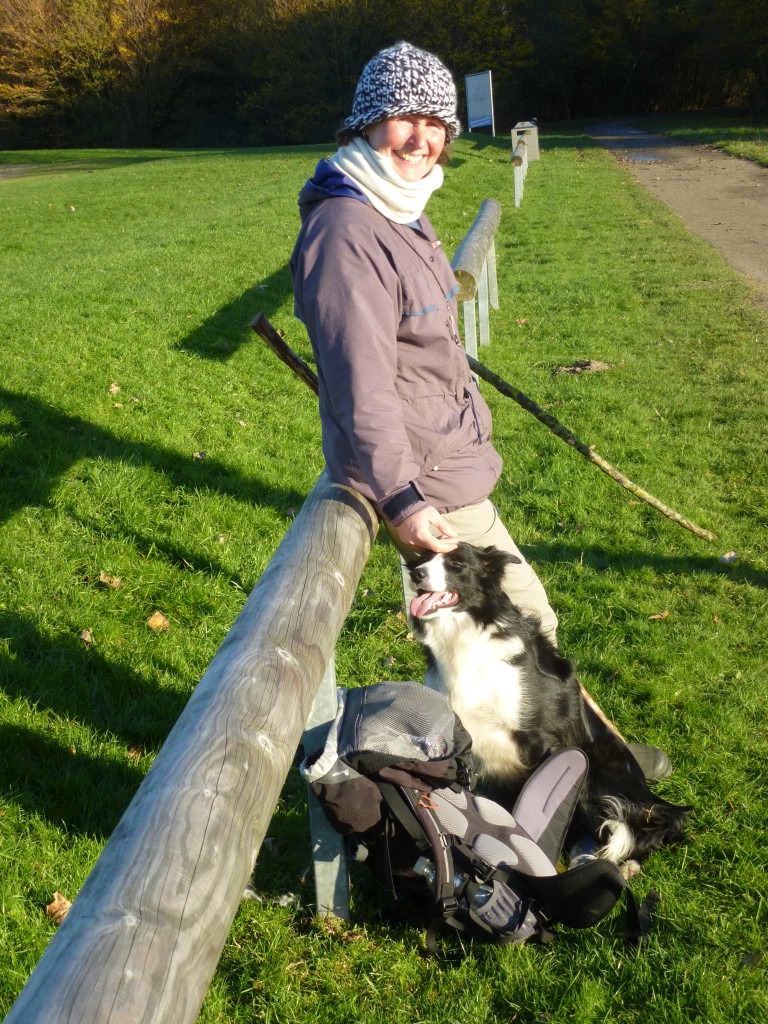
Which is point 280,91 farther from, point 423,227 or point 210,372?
point 423,227

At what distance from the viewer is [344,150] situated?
270 cm

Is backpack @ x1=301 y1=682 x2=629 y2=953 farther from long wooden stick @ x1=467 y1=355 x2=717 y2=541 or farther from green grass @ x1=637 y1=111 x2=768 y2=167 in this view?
green grass @ x1=637 y1=111 x2=768 y2=167

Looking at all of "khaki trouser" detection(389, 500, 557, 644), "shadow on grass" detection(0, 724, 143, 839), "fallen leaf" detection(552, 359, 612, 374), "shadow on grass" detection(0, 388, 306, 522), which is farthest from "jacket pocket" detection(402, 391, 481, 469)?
"fallen leaf" detection(552, 359, 612, 374)

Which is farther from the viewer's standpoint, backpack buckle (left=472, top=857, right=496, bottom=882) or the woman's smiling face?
the woman's smiling face

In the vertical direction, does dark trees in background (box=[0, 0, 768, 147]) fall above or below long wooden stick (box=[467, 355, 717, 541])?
above

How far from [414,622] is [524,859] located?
A: 840mm

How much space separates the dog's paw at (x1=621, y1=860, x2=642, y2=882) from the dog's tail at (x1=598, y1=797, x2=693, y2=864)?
0.06 feet

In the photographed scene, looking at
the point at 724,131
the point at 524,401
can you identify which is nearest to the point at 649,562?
the point at 524,401

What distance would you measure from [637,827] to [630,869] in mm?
141

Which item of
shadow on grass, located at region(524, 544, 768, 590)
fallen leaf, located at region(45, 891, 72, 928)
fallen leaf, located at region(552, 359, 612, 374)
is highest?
fallen leaf, located at region(552, 359, 612, 374)

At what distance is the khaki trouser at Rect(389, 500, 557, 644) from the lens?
3.11 m

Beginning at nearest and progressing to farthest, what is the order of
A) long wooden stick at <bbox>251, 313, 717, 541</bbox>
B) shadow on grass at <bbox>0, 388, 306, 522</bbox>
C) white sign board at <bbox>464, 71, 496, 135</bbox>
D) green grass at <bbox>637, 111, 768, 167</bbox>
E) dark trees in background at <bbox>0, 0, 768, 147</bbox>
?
long wooden stick at <bbox>251, 313, 717, 541</bbox> → shadow on grass at <bbox>0, 388, 306, 522</bbox> → white sign board at <bbox>464, 71, 496, 135</bbox> → green grass at <bbox>637, 111, 768, 167</bbox> → dark trees in background at <bbox>0, 0, 768, 147</bbox>

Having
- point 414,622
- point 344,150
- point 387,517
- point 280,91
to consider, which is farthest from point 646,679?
point 280,91

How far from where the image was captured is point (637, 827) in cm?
306
